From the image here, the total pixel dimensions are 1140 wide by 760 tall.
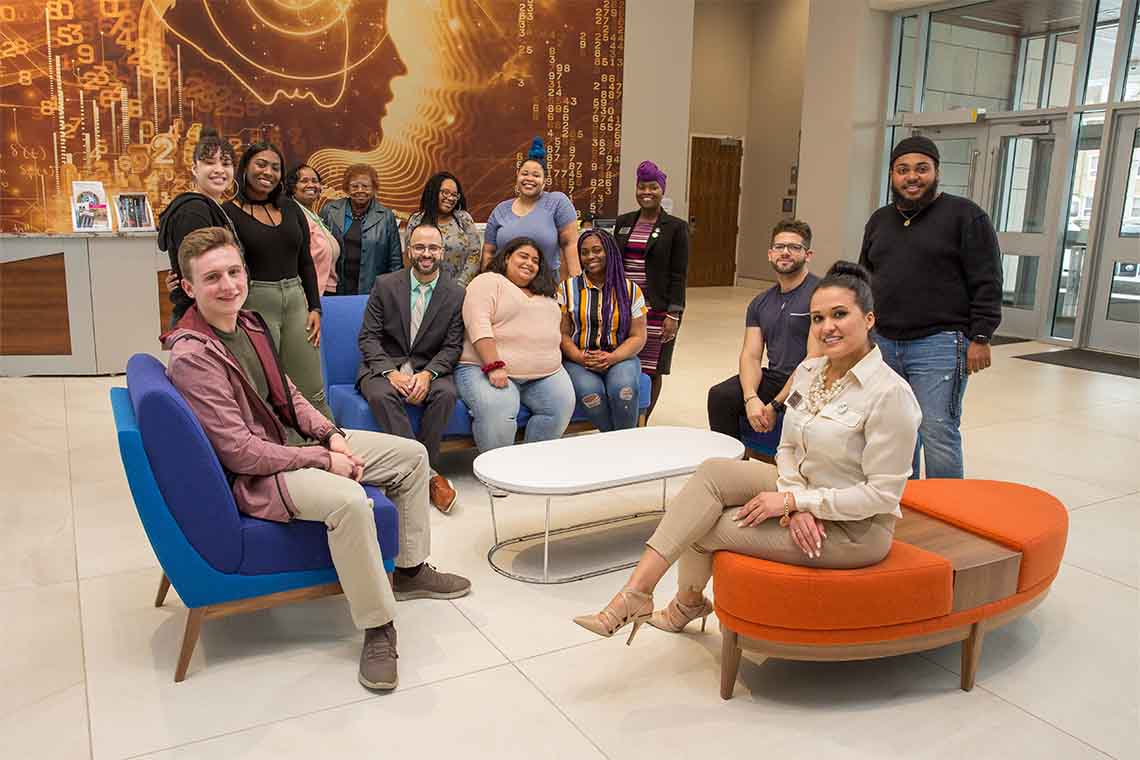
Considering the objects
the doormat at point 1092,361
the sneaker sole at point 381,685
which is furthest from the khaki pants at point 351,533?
the doormat at point 1092,361

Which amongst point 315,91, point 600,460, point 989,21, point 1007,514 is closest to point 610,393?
point 600,460

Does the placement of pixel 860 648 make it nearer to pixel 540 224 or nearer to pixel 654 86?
pixel 540 224

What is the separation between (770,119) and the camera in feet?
44.4

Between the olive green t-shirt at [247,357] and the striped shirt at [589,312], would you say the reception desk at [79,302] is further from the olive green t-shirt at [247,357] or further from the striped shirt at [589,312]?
the olive green t-shirt at [247,357]

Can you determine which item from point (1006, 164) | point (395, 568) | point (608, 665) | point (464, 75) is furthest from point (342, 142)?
point (1006, 164)

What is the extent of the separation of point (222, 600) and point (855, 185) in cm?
966

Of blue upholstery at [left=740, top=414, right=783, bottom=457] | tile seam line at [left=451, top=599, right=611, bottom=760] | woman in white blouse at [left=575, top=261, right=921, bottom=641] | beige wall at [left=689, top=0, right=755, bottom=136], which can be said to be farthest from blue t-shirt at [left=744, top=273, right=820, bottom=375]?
beige wall at [left=689, top=0, right=755, bottom=136]

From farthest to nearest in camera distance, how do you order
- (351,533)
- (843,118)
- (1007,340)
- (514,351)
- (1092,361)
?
(843,118), (1007,340), (1092,361), (514,351), (351,533)

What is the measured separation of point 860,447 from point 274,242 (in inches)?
112

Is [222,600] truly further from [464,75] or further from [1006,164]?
[1006,164]

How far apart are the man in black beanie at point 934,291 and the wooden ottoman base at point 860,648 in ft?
4.19

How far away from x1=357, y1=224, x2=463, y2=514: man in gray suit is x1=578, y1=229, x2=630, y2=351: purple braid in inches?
30.6

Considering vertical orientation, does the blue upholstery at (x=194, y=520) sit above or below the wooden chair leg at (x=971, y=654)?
above

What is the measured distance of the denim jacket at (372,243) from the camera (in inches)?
226
